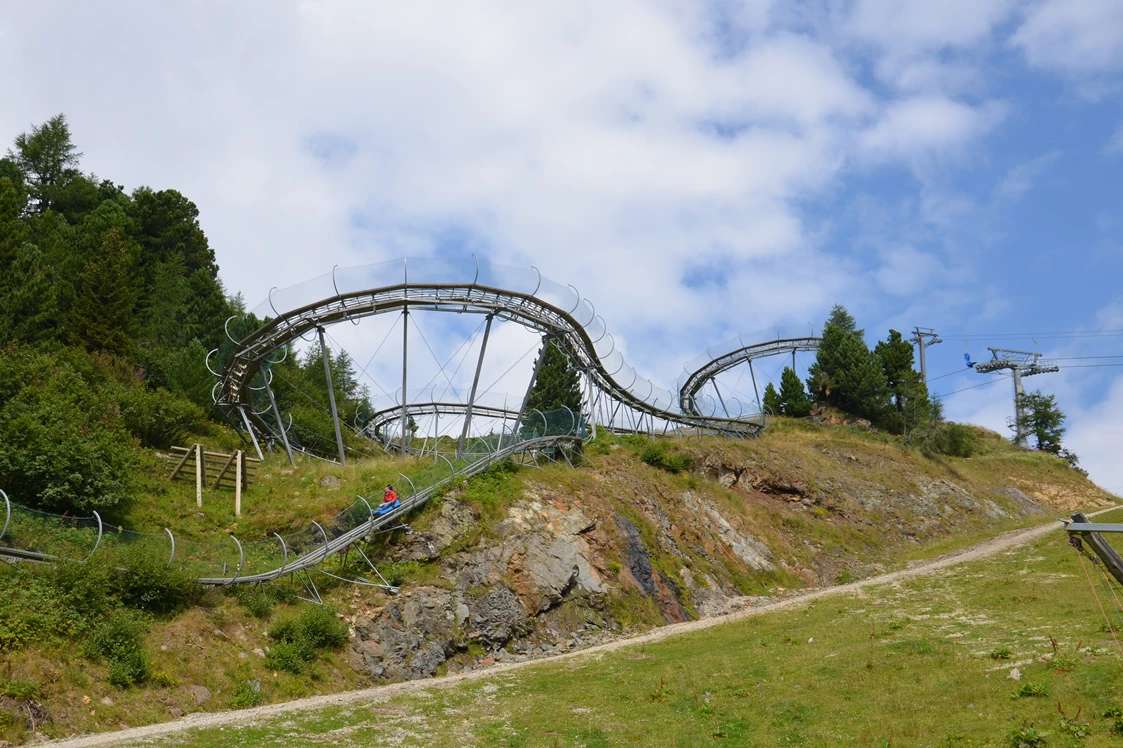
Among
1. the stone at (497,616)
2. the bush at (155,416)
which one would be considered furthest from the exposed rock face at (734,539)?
the bush at (155,416)

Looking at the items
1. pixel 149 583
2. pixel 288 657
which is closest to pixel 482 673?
pixel 288 657

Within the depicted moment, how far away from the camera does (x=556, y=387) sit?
58906mm

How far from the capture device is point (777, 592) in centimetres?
3700

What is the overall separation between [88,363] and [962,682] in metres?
39.6

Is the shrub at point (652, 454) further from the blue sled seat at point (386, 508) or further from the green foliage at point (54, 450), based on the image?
the green foliage at point (54, 450)

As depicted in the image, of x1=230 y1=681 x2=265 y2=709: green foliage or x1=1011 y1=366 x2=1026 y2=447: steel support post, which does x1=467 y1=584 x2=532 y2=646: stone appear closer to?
x1=230 y1=681 x2=265 y2=709: green foliage

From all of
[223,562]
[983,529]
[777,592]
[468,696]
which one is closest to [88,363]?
[223,562]

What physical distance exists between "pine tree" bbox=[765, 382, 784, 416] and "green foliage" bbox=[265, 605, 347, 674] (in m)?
51.4

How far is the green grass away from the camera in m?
16.6

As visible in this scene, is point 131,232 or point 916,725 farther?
point 131,232

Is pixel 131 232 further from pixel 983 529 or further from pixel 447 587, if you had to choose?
pixel 983 529

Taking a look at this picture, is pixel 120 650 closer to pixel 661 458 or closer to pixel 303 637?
pixel 303 637

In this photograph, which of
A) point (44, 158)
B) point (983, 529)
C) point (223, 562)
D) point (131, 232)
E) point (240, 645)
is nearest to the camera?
point (240, 645)

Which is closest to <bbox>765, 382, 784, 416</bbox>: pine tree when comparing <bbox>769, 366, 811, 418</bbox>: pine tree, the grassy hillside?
<bbox>769, 366, 811, 418</bbox>: pine tree
